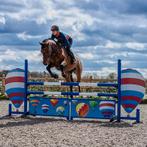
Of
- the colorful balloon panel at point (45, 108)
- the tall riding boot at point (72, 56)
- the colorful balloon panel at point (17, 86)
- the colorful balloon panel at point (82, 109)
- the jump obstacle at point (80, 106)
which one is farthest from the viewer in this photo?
the tall riding boot at point (72, 56)

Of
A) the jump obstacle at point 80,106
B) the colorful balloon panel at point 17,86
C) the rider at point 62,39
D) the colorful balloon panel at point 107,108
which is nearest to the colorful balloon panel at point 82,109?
the jump obstacle at point 80,106

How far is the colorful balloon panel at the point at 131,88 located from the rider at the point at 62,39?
246cm

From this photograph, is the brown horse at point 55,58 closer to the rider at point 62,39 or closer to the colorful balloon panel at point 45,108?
the rider at point 62,39

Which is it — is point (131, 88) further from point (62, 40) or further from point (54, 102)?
point (62, 40)

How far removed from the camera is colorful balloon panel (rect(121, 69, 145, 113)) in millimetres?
9961

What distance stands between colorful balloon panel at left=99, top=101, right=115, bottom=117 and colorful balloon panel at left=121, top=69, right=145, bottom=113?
0.30 meters

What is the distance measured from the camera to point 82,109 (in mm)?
10492

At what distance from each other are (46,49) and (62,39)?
79cm

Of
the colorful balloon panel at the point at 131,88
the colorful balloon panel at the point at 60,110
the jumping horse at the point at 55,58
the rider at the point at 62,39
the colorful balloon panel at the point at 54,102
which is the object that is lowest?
the colorful balloon panel at the point at 60,110

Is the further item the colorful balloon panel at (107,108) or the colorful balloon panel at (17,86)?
the colorful balloon panel at (17,86)

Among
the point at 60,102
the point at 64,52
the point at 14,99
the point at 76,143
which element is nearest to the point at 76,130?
the point at 76,143

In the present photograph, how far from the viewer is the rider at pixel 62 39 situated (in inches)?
459

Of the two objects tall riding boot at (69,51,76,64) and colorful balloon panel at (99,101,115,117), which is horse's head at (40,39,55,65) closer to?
tall riding boot at (69,51,76,64)

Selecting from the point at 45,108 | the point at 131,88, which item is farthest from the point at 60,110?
the point at 131,88
